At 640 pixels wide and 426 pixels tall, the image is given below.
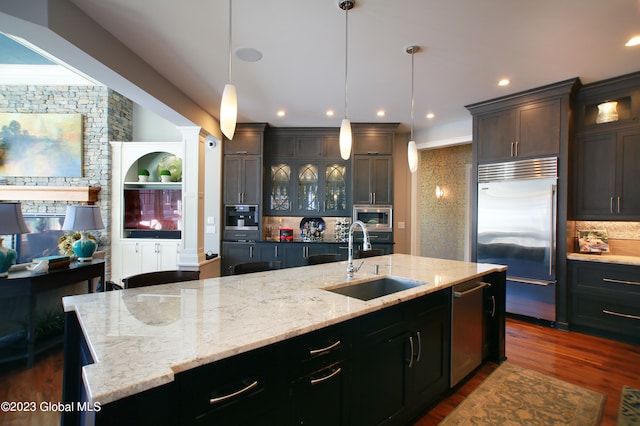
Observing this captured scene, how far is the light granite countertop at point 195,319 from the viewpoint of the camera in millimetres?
819

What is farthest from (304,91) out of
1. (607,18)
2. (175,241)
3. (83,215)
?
(175,241)

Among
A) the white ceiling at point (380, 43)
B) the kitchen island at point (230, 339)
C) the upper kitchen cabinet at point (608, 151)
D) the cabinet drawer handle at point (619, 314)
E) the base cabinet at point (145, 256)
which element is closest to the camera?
the kitchen island at point (230, 339)

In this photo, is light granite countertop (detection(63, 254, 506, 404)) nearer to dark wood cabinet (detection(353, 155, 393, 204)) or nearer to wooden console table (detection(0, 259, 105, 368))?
wooden console table (detection(0, 259, 105, 368))

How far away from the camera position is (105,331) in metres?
1.09

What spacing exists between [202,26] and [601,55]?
11.9ft

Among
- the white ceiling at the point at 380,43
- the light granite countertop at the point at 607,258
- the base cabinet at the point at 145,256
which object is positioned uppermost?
the white ceiling at the point at 380,43

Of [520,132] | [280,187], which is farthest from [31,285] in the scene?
[520,132]

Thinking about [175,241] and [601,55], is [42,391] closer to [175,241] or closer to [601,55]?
[175,241]

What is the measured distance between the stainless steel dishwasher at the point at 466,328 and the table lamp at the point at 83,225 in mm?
3717

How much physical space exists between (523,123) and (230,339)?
13.7 ft

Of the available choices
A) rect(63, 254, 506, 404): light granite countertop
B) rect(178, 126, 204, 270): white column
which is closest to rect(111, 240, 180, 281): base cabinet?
rect(178, 126, 204, 270): white column

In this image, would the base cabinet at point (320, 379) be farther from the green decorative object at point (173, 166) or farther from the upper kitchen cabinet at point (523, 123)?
the green decorative object at point (173, 166)

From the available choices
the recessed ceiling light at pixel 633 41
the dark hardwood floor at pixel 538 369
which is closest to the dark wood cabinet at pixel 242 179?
the dark hardwood floor at pixel 538 369

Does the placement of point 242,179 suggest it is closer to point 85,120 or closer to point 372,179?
point 372,179
